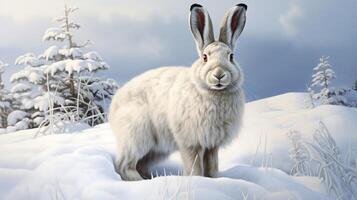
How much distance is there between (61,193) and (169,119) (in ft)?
1.95

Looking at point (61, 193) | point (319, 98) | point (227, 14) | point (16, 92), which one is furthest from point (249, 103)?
point (16, 92)

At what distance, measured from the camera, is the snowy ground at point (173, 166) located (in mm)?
1819

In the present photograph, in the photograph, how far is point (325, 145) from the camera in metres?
2.29

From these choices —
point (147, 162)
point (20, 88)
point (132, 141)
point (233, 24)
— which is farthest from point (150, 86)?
point (20, 88)

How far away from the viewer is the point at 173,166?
2.53 meters

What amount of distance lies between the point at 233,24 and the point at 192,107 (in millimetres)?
341

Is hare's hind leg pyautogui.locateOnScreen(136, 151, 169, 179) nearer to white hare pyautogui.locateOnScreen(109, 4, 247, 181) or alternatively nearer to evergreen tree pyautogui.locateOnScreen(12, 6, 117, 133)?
white hare pyautogui.locateOnScreen(109, 4, 247, 181)

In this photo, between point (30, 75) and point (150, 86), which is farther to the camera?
point (30, 75)

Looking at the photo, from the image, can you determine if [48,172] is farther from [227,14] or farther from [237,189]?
[227,14]

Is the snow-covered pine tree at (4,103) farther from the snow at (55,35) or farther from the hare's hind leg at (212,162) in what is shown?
the hare's hind leg at (212,162)

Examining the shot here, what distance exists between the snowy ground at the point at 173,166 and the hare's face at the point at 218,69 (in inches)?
13.2

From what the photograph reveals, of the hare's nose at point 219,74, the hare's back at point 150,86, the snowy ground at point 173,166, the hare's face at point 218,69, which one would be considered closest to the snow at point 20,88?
the snowy ground at point 173,166

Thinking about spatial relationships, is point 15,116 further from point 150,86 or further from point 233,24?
point 233,24

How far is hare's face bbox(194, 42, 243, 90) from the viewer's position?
6.57 ft
